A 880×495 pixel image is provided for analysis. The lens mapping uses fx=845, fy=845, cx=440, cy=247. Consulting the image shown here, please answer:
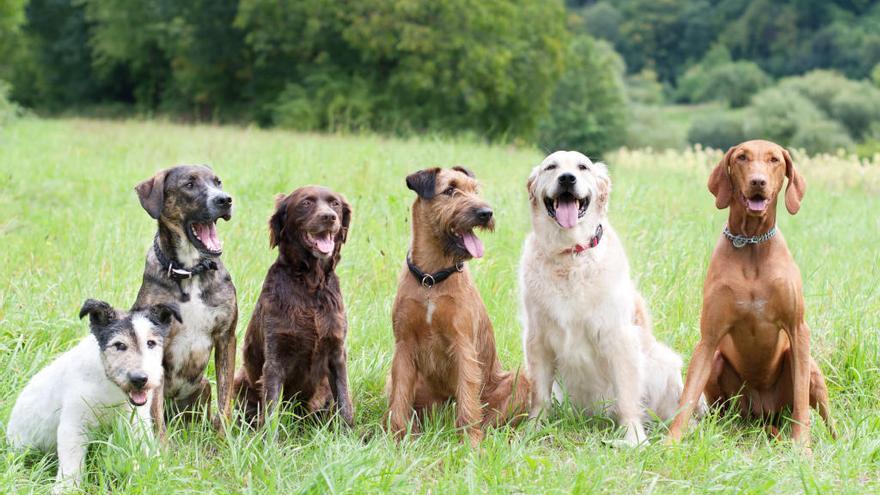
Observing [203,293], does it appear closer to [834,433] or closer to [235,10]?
[834,433]

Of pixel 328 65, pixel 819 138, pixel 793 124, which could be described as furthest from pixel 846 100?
pixel 328 65

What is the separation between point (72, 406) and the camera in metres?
4.04

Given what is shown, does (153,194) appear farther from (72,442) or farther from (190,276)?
(72,442)

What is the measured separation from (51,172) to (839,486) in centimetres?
1162

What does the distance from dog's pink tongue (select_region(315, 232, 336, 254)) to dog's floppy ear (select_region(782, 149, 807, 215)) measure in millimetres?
2507

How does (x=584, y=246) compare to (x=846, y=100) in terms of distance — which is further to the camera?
(x=846, y=100)

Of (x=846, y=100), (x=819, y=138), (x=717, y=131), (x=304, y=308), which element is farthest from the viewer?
(x=717, y=131)

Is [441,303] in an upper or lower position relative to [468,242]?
lower

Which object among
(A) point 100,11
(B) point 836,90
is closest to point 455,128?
(A) point 100,11

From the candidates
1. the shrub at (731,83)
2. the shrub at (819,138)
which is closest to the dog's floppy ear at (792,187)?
the shrub at (819,138)

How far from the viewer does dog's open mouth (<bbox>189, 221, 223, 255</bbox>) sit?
4.50 metres

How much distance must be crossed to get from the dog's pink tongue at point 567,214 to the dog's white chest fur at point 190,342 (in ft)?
6.30

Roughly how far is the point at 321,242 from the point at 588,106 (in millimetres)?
41754

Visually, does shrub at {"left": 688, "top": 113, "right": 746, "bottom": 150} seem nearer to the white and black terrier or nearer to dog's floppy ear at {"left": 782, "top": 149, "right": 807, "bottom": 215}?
dog's floppy ear at {"left": 782, "top": 149, "right": 807, "bottom": 215}
